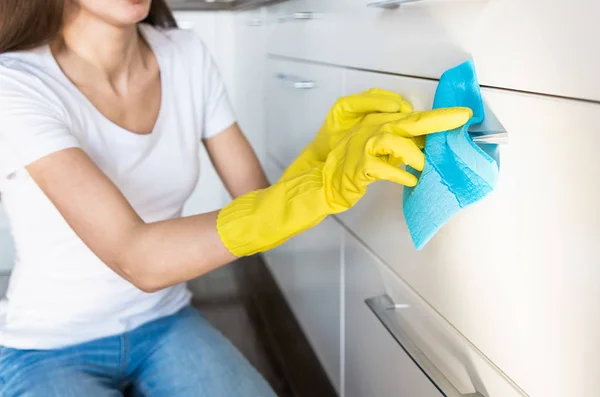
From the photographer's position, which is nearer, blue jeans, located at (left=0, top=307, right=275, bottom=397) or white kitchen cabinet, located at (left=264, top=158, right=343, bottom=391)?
blue jeans, located at (left=0, top=307, right=275, bottom=397)

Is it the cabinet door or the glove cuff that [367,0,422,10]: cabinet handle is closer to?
the glove cuff

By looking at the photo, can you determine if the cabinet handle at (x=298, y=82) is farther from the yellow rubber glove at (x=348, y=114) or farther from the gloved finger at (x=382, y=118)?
the gloved finger at (x=382, y=118)

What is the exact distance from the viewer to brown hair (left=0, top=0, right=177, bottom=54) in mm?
937

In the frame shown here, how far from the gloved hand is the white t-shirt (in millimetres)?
281

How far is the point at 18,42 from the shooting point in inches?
38.0

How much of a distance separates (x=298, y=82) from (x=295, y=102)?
0.11 metres

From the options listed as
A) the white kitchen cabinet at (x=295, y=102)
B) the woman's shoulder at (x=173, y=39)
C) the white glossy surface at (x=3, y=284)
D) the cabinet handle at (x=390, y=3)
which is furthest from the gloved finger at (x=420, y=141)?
the white glossy surface at (x=3, y=284)

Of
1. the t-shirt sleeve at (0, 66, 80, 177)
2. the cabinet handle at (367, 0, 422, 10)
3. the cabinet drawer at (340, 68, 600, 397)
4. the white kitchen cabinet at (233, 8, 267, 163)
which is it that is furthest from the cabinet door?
the white kitchen cabinet at (233, 8, 267, 163)

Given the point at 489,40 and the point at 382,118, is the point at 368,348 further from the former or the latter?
the point at 489,40

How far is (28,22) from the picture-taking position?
0.95m

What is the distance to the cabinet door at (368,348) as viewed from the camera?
880 mm

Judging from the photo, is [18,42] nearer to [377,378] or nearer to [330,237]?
[330,237]

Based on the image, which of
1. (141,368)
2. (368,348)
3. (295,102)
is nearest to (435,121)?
(368,348)

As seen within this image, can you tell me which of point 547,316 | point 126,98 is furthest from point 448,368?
point 126,98
